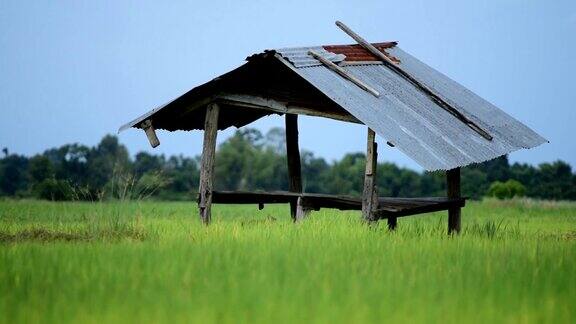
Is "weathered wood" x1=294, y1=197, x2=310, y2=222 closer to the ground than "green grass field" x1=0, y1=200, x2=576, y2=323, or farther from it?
farther from it

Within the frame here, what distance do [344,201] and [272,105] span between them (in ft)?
6.10

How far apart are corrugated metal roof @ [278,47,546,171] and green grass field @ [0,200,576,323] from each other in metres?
1.25

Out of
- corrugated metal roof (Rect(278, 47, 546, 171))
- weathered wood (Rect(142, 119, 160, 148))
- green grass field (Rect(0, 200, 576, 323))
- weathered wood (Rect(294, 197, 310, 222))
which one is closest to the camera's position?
green grass field (Rect(0, 200, 576, 323))

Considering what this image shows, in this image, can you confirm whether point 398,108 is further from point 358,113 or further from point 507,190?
point 507,190

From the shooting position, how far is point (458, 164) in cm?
1226

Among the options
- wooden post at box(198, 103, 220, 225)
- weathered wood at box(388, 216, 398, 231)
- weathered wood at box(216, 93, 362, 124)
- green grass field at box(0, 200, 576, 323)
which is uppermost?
weathered wood at box(216, 93, 362, 124)

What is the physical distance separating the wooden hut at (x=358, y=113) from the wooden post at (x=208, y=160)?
0.02 meters

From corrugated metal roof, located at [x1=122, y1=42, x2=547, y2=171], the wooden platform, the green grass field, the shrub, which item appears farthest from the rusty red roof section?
the shrub

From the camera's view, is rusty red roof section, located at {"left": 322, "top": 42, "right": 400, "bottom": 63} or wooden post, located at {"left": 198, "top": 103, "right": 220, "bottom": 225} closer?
wooden post, located at {"left": 198, "top": 103, "right": 220, "bottom": 225}

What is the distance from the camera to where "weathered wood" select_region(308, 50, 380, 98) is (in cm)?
1340

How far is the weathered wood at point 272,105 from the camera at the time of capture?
12996 mm

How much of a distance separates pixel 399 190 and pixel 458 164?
2909 cm

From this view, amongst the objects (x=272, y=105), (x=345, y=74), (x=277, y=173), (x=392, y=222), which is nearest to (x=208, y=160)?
(x=272, y=105)

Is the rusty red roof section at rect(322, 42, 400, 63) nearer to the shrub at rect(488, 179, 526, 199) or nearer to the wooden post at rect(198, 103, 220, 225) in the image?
the wooden post at rect(198, 103, 220, 225)
